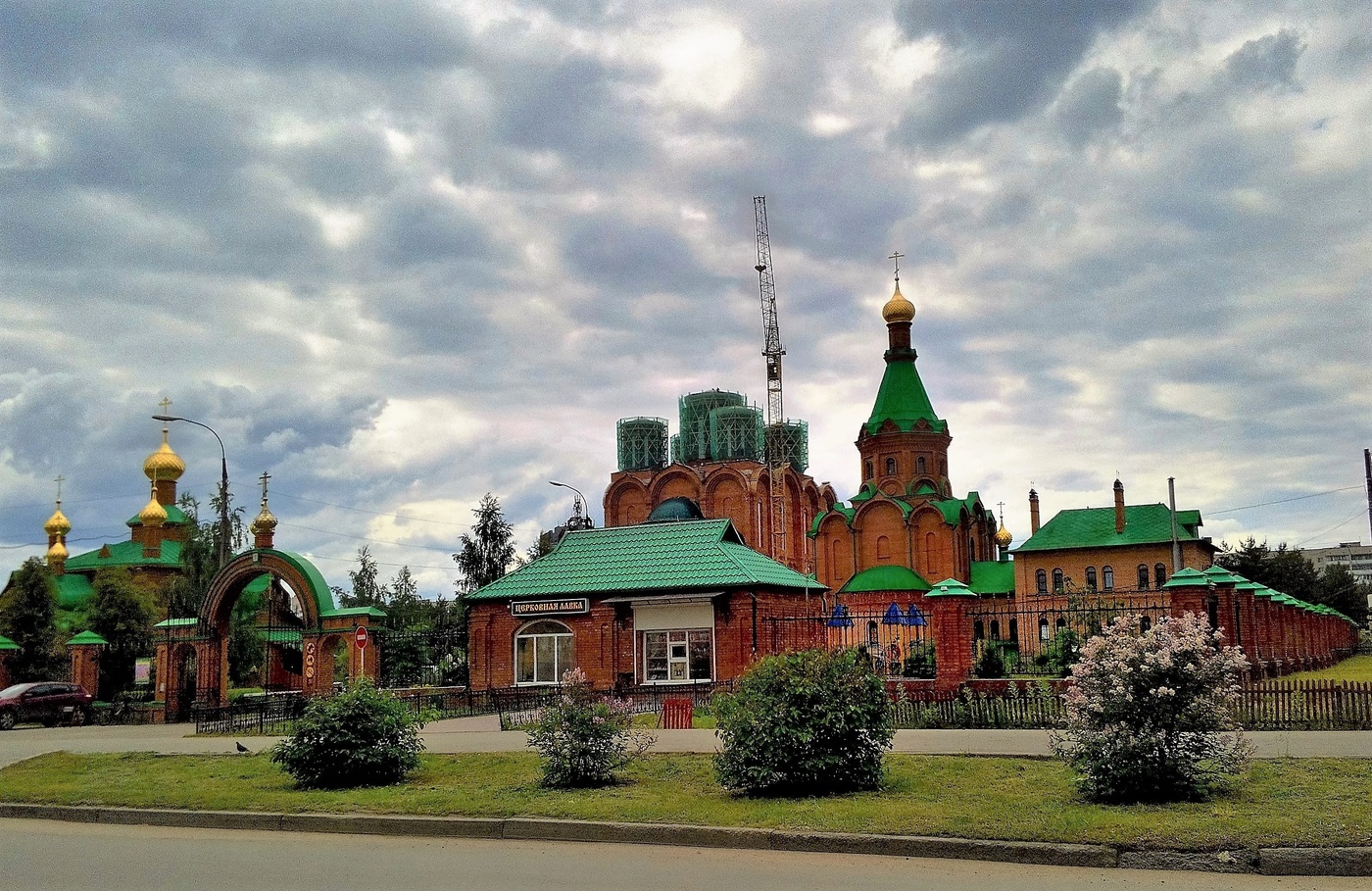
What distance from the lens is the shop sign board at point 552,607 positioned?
105 ft

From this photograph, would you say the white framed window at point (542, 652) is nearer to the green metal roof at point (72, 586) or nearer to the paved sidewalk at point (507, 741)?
the paved sidewalk at point (507, 741)

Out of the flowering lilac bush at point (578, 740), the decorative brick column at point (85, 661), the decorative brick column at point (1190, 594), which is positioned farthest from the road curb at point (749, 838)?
the decorative brick column at point (85, 661)

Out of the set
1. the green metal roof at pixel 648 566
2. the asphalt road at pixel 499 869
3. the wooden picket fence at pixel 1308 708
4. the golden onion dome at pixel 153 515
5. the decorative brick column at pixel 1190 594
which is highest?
the golden onion dome at pixel 153 515

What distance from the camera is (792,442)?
85812mm

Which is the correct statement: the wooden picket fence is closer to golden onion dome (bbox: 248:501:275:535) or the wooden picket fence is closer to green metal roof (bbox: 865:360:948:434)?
golden onion dome (bbox: 248:501:275:535)

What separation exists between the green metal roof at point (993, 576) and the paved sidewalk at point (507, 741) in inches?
1769

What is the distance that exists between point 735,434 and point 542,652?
4769 cm

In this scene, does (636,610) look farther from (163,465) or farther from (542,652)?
(163,465)

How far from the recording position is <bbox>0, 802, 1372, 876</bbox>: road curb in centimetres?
905

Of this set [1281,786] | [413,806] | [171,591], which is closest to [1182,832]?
[1281,786]

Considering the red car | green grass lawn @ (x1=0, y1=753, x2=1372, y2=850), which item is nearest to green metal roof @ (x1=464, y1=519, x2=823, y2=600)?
the red car

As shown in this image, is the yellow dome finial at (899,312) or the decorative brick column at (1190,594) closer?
the decorative brick column at (1190,594)

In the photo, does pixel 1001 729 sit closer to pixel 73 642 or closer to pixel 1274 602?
pixel 1274 602

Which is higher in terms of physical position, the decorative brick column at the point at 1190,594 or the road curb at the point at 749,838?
the decorative brick column at the point at 1190,594
